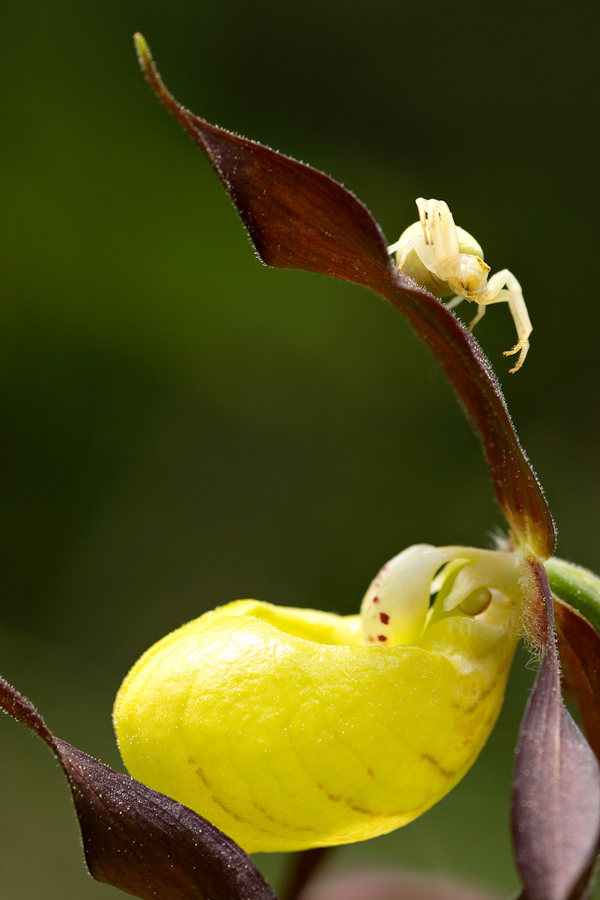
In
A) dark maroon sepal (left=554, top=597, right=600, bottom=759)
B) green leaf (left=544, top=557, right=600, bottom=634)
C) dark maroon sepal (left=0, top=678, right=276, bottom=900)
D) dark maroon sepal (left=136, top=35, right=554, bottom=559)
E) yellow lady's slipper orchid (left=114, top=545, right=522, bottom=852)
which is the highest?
dark maroon sepal (left=136, top=35, right=554, bottom=559)

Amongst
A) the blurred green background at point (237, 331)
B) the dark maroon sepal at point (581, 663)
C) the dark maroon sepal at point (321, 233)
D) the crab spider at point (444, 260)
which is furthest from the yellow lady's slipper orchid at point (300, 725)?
the blurred green background at point (237, 331)

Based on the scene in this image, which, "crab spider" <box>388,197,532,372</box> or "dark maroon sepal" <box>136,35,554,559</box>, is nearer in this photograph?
"dark maroon sepal" <box>136,35,554,559</box>

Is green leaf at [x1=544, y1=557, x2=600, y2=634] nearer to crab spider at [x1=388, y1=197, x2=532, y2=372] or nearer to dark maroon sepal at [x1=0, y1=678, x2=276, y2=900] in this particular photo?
crab spider at [x1=388, y1=197, x2=532, y2=372]

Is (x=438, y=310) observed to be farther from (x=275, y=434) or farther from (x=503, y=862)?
(x=275, y=434)

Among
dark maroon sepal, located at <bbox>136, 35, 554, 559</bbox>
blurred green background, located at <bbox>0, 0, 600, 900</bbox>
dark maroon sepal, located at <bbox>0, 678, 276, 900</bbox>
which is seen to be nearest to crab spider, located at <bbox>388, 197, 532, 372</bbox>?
dark maroon sepal, located at <bbox>136, 35, 554, 559</bbox>

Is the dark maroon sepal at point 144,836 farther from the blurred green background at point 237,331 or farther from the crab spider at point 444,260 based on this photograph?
the blurred green background at point 237,331

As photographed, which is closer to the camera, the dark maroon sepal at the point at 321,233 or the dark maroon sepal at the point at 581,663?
the dark maroon sepal at the point at 321,233

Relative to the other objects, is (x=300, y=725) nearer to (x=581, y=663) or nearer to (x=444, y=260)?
(x=581, y=663)
